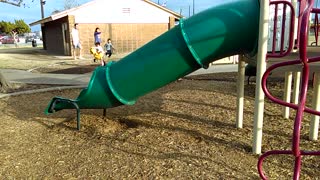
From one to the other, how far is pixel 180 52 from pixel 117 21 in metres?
19.4

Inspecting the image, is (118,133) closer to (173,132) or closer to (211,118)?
(173,132)

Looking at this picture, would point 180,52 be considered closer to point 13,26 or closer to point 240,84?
point 240,84

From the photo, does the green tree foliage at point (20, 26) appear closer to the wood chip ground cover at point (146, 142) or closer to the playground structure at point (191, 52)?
the wood chip ground cover at point (146, 142)

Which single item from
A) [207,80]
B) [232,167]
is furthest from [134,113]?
[207,80]

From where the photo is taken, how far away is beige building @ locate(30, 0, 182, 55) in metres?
21.3

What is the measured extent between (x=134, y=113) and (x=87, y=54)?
1677cm

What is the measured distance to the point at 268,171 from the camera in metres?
3.24

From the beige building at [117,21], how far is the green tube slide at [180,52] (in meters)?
17.7

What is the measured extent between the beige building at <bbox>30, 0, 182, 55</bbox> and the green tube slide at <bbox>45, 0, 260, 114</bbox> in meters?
17.7

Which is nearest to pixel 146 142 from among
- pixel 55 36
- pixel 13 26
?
pixel 55 36

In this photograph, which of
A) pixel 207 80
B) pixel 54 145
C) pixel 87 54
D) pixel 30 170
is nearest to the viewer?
pixel 30 170

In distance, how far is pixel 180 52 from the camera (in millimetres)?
3742

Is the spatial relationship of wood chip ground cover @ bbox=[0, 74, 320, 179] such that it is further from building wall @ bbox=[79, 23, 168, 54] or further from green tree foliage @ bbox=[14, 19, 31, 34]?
green tree foliage @ bbox=[14, 19, 31, 34]

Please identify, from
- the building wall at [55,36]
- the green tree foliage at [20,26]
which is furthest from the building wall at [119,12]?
the green tree foliage at [20,26]
